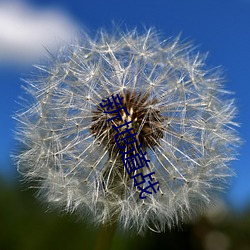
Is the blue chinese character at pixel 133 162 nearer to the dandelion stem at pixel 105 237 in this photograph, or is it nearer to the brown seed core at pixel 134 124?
the brown seed core at pixel 134 124

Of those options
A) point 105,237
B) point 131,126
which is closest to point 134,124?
point 131,126

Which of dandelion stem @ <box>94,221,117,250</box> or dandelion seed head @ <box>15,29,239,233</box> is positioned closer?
dandelion stem @ <box>94,221,117,250</box>

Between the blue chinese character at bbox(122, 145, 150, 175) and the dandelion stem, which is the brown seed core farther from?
the dandelion stem

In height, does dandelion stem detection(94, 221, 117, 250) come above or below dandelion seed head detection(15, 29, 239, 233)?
below

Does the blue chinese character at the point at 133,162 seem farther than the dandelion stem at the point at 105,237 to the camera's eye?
Yes

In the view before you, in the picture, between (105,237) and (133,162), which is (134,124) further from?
(105,237)

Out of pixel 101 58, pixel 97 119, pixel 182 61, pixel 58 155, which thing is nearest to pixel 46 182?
pixel 58 155

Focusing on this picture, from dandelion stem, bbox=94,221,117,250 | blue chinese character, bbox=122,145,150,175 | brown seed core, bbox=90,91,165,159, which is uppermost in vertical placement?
brown seed core, bbox=90,91,165,159
